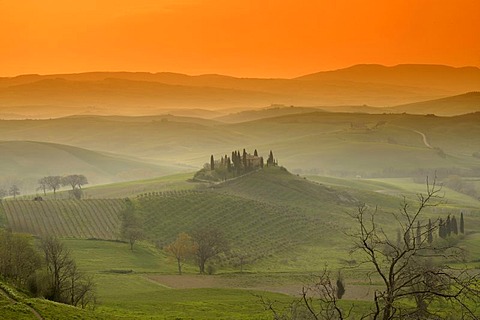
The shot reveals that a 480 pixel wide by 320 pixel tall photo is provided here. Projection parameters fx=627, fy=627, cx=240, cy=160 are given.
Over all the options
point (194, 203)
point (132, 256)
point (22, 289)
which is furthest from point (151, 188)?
point (22, 289)

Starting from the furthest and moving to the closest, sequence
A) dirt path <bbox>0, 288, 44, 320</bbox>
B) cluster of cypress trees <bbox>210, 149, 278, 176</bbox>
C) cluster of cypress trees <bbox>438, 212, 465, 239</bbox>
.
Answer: cluster of cypress trees <bbox>210, 149, 278, 176</bbox>, cluster of cypress trees <bbox>438, 212, 465, 239</bbox>, dirt path <bbox>0, 288, 44, 320</bbox>

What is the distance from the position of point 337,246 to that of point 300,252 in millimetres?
9699

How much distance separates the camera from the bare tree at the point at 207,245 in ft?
328

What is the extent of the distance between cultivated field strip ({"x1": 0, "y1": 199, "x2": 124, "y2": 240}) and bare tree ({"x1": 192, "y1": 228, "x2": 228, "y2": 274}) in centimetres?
1740

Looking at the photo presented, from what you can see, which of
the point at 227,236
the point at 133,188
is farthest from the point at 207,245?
the point at 133,188

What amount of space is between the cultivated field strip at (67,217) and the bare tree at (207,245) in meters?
17.4

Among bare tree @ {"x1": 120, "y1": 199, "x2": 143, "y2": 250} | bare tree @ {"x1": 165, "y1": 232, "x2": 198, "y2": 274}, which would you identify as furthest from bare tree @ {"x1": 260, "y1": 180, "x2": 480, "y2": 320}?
bare tree @ {"x1": 120, "y1": 199, "x2": 143, "y2": 250}

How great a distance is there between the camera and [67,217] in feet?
389

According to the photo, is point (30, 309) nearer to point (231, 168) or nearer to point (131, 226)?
point (131, 226)

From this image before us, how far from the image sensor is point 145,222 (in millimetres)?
122875

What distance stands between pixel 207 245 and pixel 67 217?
3225cm

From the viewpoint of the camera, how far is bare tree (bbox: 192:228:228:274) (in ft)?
328

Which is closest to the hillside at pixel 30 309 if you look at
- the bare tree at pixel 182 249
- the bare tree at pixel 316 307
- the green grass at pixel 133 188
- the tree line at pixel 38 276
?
the tree line at pixel 38 276

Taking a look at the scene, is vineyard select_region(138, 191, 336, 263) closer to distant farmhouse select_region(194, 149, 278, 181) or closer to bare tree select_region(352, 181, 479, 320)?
distant farmhouse select_region(194, 149, 278, 181)
